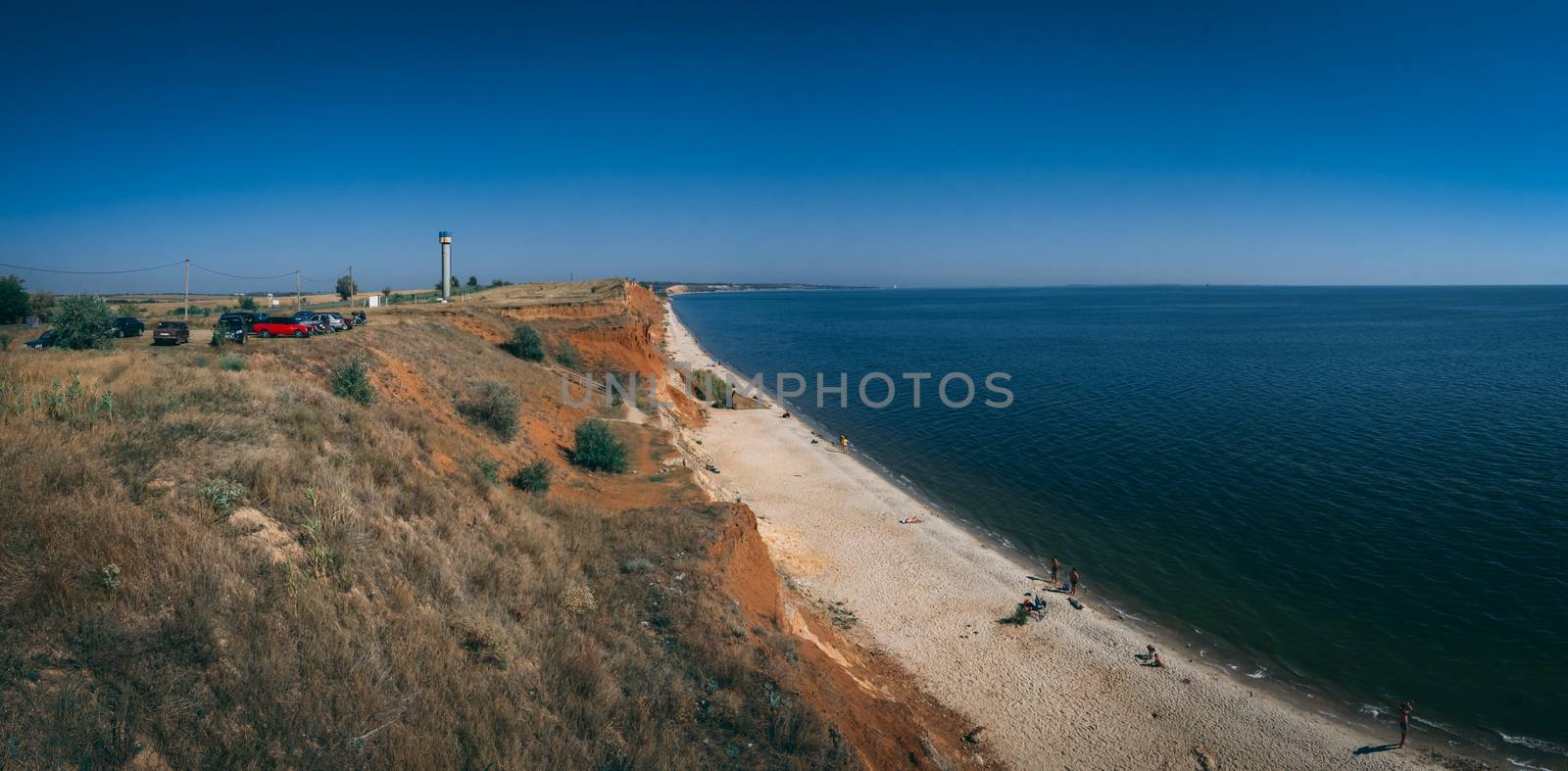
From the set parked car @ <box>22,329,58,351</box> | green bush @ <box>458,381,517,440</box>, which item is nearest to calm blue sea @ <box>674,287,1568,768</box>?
green bush @ <box>458,381,517,440</box>

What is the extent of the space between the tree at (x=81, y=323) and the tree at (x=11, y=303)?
25.7 metres

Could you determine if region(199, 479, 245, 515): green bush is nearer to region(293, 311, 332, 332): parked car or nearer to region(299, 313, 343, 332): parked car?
region(293, 311, 332, 332): parked car

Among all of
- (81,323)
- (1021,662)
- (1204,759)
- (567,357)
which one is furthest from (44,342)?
(1204,759)

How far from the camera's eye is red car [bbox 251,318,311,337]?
30.2 m

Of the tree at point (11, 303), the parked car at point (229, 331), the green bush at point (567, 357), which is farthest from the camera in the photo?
the green bush at point (567, 357)

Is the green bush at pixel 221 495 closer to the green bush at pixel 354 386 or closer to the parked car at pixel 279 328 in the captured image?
the green bush at pixel 354 386

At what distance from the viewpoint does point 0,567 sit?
776 cm

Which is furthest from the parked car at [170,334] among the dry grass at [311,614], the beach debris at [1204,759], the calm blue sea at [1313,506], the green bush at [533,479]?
the beach debris at [1204,759]

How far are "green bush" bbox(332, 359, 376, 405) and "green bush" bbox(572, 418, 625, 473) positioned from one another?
8058mm

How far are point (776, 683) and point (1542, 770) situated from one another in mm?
18859

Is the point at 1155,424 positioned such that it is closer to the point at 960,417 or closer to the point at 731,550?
the point at 960,417

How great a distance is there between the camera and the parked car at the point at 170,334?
24953 mm

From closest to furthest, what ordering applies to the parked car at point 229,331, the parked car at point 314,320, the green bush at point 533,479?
the green bush at point 533,479 → the parked car at point 229,331 → the parked car at point 314,320

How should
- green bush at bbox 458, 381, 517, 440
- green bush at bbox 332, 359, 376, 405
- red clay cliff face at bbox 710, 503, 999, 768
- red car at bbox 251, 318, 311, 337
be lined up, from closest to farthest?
red clay cliff face at bbox 710, 503, 999, 768
green bush at bbox 332, 359, 376, 405
green bush at bbox 458, 381, 517, 440
red car at bbox 251, 318, 311, 337
